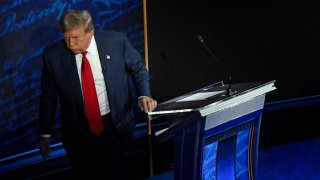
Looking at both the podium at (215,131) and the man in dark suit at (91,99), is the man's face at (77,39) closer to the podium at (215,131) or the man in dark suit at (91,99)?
the man in dark suit at (91,99)

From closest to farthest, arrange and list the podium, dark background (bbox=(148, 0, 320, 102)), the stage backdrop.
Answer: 1. the podium
2. the stage backdrop
3. dark background (bbox=(148, 0, 320, 102))

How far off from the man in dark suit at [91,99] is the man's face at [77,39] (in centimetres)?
1

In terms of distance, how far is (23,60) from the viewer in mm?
2961

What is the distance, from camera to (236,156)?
2.29 metres

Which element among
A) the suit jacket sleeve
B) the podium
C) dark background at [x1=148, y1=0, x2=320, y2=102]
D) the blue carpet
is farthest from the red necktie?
the blue carpet

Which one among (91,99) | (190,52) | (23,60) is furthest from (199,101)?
(190,52)

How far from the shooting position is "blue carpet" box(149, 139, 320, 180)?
3.63 m

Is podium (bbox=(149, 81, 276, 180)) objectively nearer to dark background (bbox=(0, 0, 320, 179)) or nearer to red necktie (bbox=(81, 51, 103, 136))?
red necktie (bbox=(81, 51, 103, 136))

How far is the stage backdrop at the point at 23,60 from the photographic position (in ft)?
9.48

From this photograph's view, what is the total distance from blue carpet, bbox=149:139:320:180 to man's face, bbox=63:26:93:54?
5.77ft

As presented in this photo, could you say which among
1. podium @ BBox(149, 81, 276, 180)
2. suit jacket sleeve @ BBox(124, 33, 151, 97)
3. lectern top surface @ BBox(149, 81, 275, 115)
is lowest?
podium @ BBox(149, 81, 276, 180)

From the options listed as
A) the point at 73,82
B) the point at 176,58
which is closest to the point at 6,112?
the point at 73,82

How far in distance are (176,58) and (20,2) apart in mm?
1345

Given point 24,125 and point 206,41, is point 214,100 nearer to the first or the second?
point 24,125
